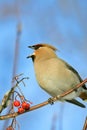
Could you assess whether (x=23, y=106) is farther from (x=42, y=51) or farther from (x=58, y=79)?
(x=42, y=51)

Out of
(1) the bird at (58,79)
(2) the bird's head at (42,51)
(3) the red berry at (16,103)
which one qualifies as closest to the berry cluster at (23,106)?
(3) the red berry at (16,103)

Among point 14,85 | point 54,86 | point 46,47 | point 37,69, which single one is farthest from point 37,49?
point 14,85

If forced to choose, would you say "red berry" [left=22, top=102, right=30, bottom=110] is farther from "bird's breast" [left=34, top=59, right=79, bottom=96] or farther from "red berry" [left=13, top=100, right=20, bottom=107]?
"bird's breast" [left=34, top=59, right=79, bottom=96]

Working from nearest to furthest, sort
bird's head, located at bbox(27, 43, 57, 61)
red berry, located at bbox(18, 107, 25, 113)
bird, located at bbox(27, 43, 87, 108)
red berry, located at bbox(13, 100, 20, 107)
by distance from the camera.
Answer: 1. red berry, located at bbox(18, 107, 25, 113)
2. red berry, located at bbox(13, 100, 20, 107)
3. bird, located at bbox(27, 43, 87, 108)
4. bird's head, located at bbox(27, 43, 57, 61)

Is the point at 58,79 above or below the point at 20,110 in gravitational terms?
above

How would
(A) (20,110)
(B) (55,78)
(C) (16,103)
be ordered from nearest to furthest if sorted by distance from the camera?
(A) (20,110) → (C) (16,103) → (B) (55,78)

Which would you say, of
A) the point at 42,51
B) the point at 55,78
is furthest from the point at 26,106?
the point at 42,51

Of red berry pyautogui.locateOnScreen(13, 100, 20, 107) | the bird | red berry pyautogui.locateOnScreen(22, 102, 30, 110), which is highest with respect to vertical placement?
the bird

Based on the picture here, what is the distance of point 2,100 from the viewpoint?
1493 mm

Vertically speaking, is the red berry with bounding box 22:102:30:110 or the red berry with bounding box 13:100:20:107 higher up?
the red berry with bounding box 13:100:20:107

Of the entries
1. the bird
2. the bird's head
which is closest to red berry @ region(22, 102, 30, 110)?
the bird

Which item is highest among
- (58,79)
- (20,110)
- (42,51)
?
(42,51)

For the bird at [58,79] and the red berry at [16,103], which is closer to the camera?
the red berry at [16,103]

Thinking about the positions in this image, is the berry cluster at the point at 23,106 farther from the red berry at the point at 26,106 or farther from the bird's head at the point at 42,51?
the bird's head at the point at 42,51
